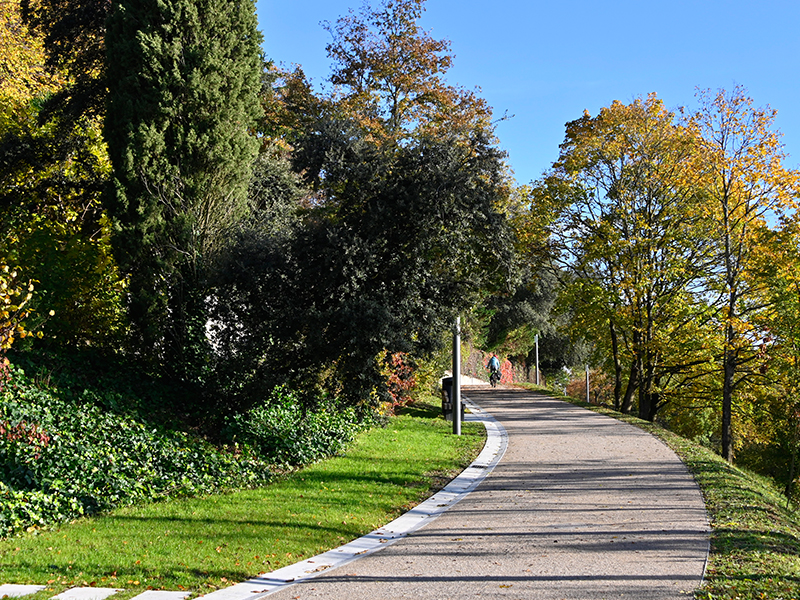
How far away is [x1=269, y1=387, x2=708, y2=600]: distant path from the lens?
6.24 meters

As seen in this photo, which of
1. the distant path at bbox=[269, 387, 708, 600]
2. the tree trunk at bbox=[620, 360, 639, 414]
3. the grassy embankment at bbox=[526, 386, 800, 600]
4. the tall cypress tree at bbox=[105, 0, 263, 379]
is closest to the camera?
the grassy embankment at bbox=[526, 386, 800, 600]

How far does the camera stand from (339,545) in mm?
8078

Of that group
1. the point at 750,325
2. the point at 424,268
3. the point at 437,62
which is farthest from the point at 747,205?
the point at 424,268

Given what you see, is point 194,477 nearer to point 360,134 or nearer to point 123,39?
point 360,134

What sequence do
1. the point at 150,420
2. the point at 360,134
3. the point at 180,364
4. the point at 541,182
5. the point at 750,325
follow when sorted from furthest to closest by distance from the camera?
the point at 541,182
the point at 750,325
the point at 180,364
the point at 360,134
the point at 150,420

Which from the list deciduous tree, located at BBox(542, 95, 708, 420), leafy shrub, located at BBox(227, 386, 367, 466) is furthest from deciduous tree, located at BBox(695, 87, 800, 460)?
leafy shrub, located at BBox(227, 386, 367, 466)

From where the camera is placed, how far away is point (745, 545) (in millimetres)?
7449

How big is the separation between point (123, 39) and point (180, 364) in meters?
6.27

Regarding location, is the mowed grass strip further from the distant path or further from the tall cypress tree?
the tall cypress tree

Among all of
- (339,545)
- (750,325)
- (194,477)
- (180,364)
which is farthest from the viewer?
(750,325)

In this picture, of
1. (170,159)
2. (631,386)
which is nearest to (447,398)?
(631,386)

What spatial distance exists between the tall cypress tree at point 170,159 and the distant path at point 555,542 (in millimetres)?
6550

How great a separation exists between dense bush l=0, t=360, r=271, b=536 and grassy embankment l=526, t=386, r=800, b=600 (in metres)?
6.88

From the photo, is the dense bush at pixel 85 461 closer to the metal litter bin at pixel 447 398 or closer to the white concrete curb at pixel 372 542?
the white concrete curb at pixel 372 542
